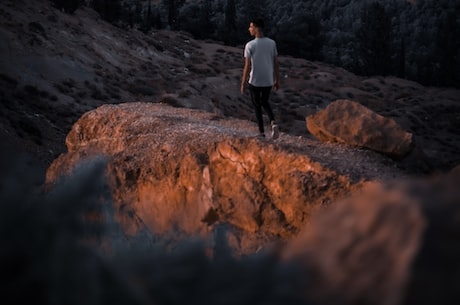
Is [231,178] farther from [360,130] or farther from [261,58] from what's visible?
[360,130]

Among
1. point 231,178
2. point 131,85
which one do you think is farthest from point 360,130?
point 131,85

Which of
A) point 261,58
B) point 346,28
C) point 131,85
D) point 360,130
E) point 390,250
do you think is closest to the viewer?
point 390,250

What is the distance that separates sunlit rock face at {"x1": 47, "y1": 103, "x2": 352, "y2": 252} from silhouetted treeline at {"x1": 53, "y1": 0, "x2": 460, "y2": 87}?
136 ft

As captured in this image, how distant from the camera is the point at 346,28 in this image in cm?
7119

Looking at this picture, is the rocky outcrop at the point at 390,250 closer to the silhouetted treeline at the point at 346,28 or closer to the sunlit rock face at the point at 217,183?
the sunlit rock face at the point at 217,183

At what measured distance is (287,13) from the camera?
70.8 meters

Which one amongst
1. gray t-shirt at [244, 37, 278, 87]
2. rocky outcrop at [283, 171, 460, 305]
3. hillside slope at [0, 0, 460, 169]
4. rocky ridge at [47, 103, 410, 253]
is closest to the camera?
rocky outcrop at [283, 171, 460, 305]

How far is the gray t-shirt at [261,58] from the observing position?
25.9 feet

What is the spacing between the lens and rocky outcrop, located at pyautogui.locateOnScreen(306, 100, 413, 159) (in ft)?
29.2

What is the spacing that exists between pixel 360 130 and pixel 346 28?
213ft

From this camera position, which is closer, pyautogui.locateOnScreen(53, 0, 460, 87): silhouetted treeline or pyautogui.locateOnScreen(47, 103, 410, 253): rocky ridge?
pyautogui.locateOnScreen(47, 103, 410, 253): rocky ridge

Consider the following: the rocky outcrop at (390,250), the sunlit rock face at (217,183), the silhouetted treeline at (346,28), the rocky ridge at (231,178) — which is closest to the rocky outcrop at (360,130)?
the rocky ridge at (231,178)

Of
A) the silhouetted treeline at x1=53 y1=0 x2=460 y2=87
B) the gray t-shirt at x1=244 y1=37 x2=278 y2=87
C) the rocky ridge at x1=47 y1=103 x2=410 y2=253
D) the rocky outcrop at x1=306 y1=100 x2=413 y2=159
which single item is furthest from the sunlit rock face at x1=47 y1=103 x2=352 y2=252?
the silhouetted treeline at x1=53 y1=0 x2=460 y2=87

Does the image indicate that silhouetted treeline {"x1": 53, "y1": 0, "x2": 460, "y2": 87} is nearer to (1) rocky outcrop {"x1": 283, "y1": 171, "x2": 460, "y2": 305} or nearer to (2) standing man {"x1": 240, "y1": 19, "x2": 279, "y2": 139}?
(2) standing man {"x1": 240, "y1": 19, "x2": 279, "y2": 139}
